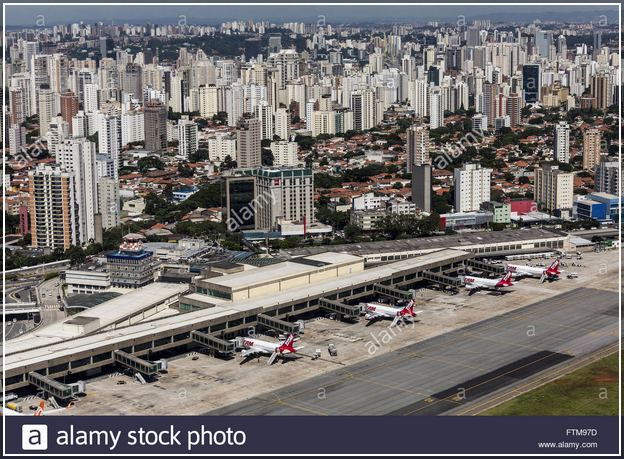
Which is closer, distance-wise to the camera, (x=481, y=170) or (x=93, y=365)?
(x=93, y=365)

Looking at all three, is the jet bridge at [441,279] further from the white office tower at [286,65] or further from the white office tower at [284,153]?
the white office tower at [286,65]

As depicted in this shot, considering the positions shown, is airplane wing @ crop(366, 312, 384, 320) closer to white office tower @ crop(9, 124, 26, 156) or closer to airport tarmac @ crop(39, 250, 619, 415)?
airport tarmac @ crop(39, 250, 619, 415)

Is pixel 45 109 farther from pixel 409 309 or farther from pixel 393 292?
pixel 409 309

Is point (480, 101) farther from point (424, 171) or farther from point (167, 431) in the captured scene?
point (167, 431)

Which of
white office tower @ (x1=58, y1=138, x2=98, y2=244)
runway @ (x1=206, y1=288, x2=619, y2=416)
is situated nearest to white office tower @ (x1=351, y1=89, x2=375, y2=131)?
white office tower @ (x1=58, y1=138, x2=98, y2=244)

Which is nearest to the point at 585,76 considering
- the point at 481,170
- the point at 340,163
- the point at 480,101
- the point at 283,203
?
the point at 480,101

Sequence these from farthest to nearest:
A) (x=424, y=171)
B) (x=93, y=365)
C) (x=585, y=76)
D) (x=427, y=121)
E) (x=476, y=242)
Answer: (x=585, y=76) → (x=427, y=121) → (x=424, y=171) → (x=476, y=242) → (x=93, y=365)

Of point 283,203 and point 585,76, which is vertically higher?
point 585,76
